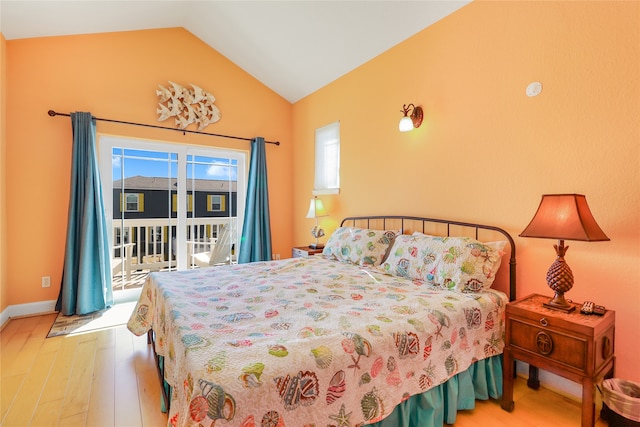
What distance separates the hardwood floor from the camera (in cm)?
166

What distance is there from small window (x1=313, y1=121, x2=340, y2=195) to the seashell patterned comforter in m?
1.87

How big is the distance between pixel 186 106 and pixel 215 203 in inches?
51.2

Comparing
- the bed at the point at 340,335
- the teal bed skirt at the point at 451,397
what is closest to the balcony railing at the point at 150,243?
the bed at the point at 340,335

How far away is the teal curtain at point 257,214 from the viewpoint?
13.8ft

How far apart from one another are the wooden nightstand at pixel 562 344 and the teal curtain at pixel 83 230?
3.77 metres

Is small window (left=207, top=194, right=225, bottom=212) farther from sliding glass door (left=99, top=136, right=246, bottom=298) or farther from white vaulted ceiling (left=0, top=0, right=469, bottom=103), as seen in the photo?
white vaulted ceiling (left=0, top=0, right=469, bottom=103)

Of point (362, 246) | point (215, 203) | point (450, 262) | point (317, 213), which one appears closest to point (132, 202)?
point (215, 203)

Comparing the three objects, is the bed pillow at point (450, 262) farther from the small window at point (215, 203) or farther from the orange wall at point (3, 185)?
the orange wall at point (3, 185)

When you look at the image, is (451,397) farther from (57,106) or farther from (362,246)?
(57,106)

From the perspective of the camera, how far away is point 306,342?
3.90ft

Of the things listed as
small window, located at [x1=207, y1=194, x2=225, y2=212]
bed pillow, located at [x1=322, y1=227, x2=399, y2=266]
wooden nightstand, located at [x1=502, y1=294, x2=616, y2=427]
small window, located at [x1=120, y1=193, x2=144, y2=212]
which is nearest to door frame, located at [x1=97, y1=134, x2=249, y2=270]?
small window, located at [x1=120, y1=193, x2=144, y2=212]

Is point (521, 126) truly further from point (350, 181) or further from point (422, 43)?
point (350, 181)

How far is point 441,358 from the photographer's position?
5.08 ft

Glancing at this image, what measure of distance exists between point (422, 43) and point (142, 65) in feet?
10.3
